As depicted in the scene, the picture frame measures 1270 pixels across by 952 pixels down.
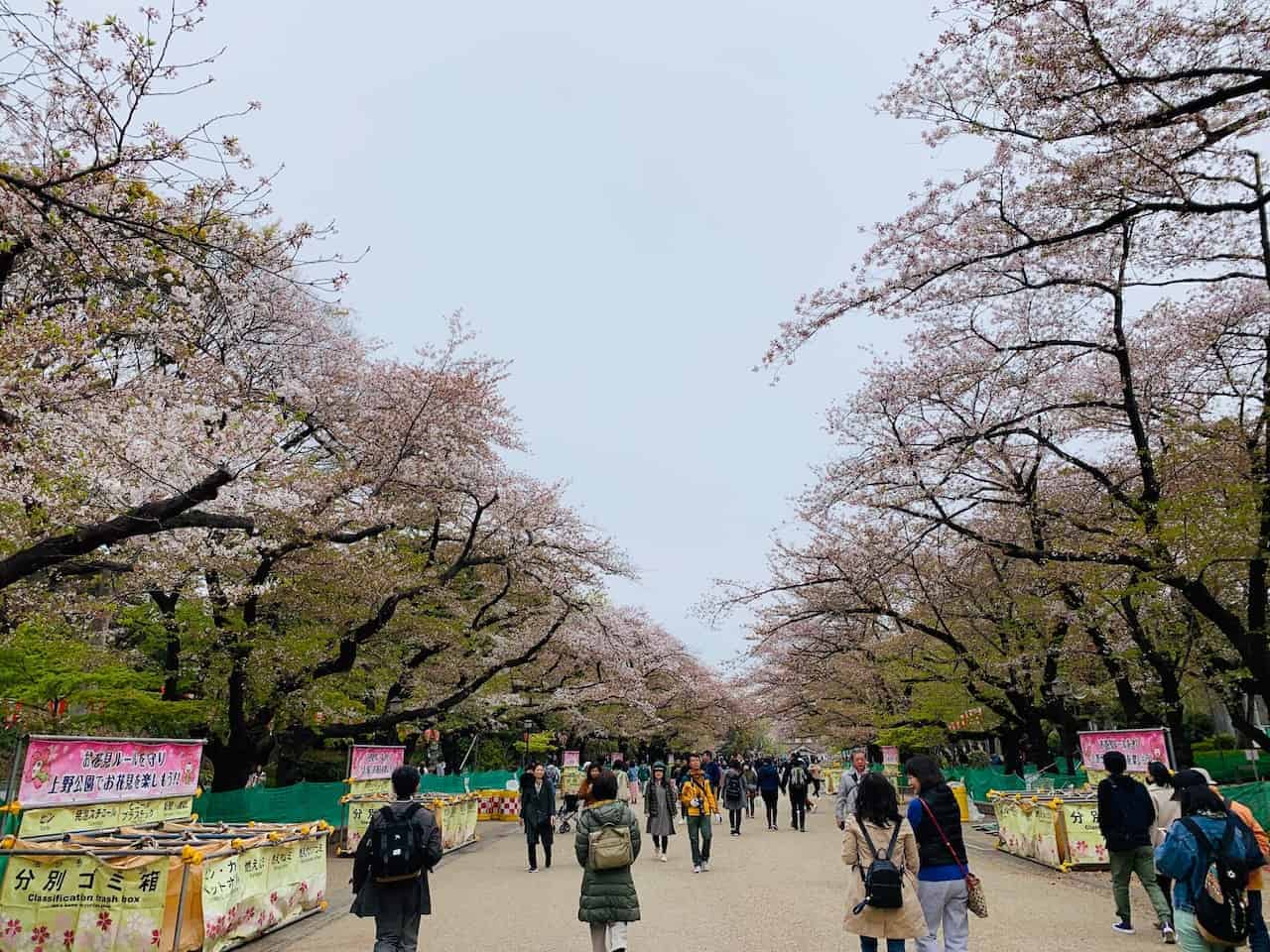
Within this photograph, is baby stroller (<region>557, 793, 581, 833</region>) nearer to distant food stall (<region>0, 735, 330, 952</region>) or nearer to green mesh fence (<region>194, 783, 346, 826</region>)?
green mesh fence (<region>194, 783, 346, 826</region>)

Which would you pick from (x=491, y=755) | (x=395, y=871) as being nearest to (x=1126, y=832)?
(x=395, y=871)

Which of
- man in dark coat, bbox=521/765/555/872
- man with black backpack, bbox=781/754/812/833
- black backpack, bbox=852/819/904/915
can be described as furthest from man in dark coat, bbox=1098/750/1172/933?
man with black backpack, bbox=781/754/812/833

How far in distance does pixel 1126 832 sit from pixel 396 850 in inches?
252

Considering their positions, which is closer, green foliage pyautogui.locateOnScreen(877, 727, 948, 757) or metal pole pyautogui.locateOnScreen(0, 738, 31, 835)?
metal pole pyautogui.locateOnScreen(0, 738, 31, 835)

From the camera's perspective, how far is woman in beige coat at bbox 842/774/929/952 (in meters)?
4.98

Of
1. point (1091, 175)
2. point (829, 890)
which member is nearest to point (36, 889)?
point (829, 890)

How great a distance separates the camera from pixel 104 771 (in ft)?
25.2

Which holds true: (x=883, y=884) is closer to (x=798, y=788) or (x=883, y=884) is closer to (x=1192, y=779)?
(x=1192, y=779)

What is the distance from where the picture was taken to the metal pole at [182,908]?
6.58 meters

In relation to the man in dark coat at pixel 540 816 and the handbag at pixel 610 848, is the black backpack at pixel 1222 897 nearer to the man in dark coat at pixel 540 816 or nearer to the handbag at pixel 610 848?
the handbag at pixel 610 848

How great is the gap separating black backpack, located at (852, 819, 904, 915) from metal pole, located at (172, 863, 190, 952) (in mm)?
5344

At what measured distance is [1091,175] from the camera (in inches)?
301

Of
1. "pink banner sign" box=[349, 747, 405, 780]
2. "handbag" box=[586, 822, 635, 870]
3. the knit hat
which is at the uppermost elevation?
"pink banner sign" box=[349, 747, 405, 780]

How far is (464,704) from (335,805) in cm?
688
